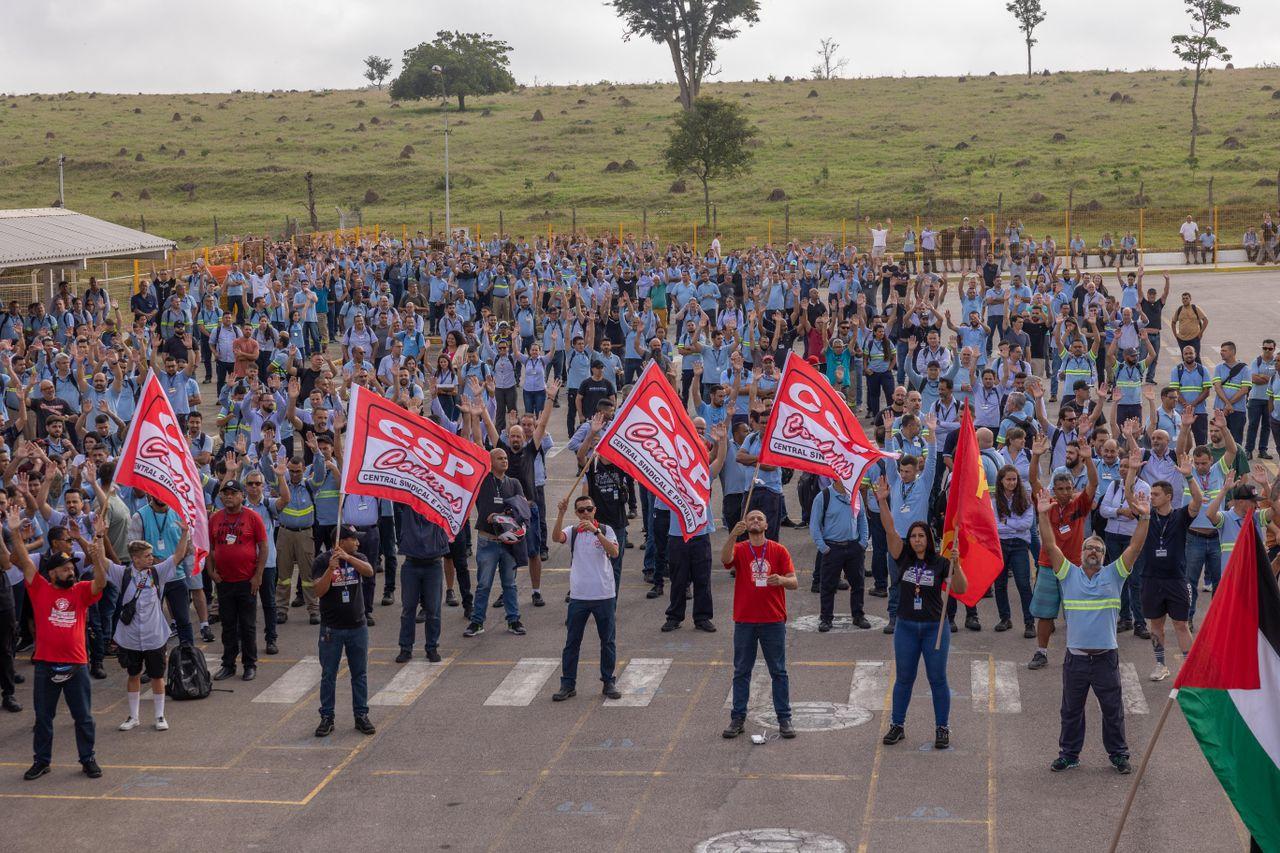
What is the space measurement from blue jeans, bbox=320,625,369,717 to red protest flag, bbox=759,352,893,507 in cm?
389

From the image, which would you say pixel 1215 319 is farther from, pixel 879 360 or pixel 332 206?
pixel 332 206

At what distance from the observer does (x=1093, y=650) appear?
12.0 meters

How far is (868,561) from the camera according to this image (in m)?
18.7

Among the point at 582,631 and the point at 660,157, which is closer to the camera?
the point at 582,631

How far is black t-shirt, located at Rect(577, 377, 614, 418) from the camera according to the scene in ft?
75.9

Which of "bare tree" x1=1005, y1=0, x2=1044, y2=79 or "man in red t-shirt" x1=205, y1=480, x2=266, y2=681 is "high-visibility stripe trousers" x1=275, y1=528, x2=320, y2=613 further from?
"bare tree" x1=1005, y1=0, x2=1044, y2=79

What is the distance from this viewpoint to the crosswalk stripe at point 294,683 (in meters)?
14.5

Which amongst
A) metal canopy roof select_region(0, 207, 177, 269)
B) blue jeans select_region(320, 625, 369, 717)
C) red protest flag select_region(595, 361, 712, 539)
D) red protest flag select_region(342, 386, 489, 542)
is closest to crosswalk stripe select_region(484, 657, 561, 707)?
blue jeans select_region(320, 625, 369, 717)

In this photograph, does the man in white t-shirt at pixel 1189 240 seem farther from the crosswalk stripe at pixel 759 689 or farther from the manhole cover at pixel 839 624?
the crosswalk stripe at pixel 759 689

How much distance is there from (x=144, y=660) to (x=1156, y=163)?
64.2m

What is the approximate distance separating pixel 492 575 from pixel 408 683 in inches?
Answer: 70.1

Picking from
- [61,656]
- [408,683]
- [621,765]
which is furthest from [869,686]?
[61,656]

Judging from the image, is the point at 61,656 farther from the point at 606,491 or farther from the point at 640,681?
the point at 606,491

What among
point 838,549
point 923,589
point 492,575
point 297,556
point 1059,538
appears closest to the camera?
point 923,589
